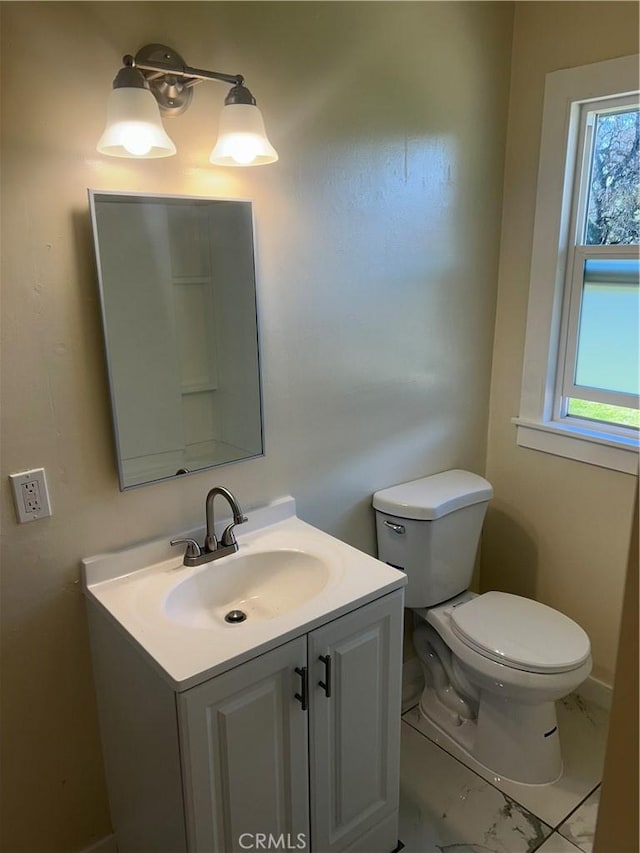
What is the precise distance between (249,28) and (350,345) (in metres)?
0.86

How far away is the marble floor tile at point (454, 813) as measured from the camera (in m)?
1.77

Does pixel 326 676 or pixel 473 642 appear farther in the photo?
pixel 473 642

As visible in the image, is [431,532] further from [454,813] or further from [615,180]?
[615,180]

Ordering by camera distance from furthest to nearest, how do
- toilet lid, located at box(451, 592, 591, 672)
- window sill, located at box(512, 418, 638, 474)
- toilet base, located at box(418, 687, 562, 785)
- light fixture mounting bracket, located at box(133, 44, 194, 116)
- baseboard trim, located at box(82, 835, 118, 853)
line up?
window sill, located at box(512, 418, 638, 474) < toilet base, located at box(418, 687, 562, 785) < toilet lid, located at box(451, 592, 591, 672) < baseboard trim, located at box(82, 835, 118, 853) < light fixture mounting bracket, located at box(133, 44, 194, 116)

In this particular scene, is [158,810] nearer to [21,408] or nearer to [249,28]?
[21,408]

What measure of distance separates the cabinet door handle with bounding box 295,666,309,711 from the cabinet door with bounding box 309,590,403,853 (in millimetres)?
22

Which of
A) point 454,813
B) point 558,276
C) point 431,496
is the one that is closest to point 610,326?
point 558,276

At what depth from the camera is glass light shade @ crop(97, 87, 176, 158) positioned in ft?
4.03

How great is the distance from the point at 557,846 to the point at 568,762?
1.09 ft

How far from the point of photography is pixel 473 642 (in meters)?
1.92

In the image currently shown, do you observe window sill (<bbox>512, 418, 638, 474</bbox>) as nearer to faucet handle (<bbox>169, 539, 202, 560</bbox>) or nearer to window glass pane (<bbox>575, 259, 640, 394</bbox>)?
window glass pane (<bbox>575, 259, 640, 394</bbox>)

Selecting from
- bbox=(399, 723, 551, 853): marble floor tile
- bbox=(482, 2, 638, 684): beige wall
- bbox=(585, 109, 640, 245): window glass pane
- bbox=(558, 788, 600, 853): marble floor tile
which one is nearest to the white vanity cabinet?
bbox=(399, 723, 551, 853): marble floor tile

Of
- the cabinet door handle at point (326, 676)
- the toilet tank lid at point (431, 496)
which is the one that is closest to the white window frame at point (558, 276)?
the toilet tank lid at point (431, 496)

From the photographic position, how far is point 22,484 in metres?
1.36
